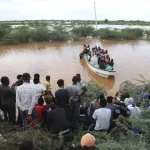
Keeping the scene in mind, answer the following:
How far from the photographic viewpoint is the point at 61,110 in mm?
5574

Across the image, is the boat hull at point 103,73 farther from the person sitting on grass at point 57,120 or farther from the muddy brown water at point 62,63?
the person sitting on grass at point 57,120

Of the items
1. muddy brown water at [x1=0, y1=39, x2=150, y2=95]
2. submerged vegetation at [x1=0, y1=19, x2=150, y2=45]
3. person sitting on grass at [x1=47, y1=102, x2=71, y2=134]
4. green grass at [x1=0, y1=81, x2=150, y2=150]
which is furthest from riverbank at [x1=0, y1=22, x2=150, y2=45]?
person sitting on grass at [x1=47, y1=102, x2=71, y2=134]

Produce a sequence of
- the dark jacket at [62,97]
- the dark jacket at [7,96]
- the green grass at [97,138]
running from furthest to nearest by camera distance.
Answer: the dark jacket at [7,96] < the dark jacket at [62,97] < the green grass at [97,138]

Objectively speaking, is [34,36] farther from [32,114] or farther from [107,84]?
[32,114]

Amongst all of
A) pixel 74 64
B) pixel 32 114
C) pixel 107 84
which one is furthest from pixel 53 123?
pixel 74 64

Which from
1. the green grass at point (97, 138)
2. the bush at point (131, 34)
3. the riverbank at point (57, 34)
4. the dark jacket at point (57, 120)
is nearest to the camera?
the green grass at point (97, 138)

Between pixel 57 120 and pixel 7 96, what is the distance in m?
1.76

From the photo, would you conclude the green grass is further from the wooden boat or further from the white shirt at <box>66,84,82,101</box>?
the wooden boat

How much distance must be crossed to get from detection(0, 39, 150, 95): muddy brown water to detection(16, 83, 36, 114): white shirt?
6.96 meters

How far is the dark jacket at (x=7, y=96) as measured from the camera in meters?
6.60

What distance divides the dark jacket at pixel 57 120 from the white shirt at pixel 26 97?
83 centimetres

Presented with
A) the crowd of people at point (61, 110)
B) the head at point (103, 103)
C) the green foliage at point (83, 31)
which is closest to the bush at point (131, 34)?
the green foliage at point (83, 31)

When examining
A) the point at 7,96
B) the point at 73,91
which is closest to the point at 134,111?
the point at 73,91

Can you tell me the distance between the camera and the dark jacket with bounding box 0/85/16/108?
21.7 feet
